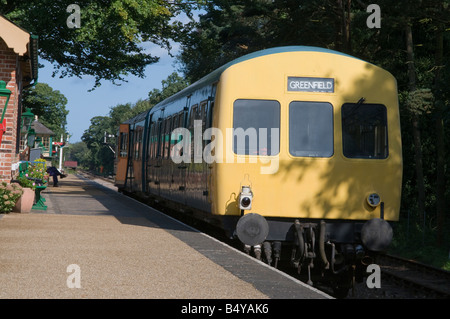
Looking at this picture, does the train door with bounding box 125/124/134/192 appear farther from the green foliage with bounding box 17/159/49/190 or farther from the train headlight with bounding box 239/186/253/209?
the train headlight with bounding box 239/186/253/209

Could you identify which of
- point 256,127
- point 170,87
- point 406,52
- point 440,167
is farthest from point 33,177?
point 170,87

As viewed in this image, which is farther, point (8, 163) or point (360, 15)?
point (360, 15)

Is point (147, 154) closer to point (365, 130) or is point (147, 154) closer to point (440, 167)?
point (440, 167)

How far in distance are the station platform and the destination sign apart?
98.5 inches

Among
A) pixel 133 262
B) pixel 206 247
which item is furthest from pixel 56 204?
pixel 133 262

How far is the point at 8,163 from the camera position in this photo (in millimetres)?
17391

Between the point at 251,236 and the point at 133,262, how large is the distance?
68.0 inches

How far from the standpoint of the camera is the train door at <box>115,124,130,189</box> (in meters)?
27.6

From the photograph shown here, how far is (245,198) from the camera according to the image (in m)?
10.6

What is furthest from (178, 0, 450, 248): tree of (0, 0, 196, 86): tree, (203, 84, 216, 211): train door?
(203, 84, 216, 211): train door

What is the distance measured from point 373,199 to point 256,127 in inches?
75.5

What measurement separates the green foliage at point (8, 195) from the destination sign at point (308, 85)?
746 centimetres

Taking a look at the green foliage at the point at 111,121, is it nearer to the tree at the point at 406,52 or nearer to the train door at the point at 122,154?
the train door at the point at 122,154

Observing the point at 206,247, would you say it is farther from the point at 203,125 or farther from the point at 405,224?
the point at 405,224
